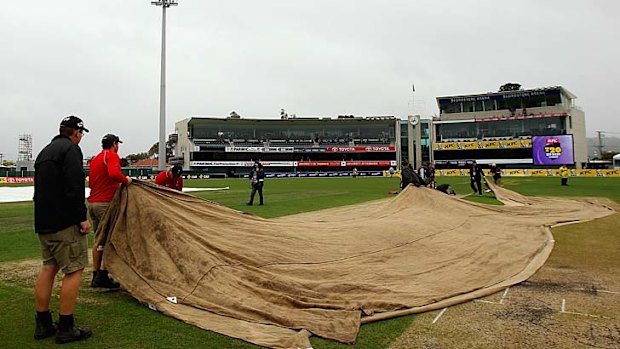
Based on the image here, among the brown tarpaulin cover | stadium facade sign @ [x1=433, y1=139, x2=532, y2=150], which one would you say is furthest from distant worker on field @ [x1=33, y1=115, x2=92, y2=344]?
stadium facade sign @ [x1=433, y1=139, x2=532, y2=150]

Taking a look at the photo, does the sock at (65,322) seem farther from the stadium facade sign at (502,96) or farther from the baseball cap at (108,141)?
the stadium facade sign at (502,96)

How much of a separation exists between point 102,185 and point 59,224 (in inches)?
66.4

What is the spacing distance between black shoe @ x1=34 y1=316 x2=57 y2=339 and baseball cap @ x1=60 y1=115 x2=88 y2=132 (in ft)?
5.88

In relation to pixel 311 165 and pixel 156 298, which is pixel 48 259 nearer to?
pixel 156 298

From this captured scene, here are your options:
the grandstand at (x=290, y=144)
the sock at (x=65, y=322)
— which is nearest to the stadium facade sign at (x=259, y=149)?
the grandstand at (x=290, y=144)

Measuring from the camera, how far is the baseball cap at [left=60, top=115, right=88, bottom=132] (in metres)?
4.07

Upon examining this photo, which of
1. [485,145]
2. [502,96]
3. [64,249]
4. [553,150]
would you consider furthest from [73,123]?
[502,96]

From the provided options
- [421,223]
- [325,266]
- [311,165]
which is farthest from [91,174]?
[311,165]

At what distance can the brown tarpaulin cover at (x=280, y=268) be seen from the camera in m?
3.98

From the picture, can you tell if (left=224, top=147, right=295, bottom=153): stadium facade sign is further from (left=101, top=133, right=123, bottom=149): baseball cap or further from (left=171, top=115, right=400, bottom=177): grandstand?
(left=101, top=133, right=123, bottom=149): baseball cap

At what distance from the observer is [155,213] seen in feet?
16.9

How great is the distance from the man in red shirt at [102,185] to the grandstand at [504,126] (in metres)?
69.8

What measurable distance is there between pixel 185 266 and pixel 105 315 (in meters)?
0.91

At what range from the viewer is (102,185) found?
211 inches
